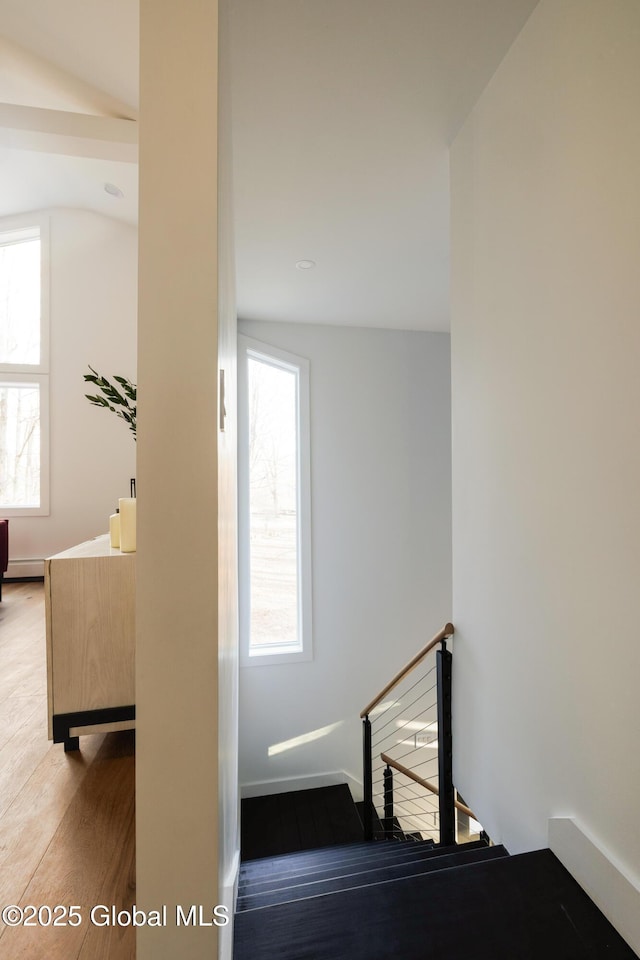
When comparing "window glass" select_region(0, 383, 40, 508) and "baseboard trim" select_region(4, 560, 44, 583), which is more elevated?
"window glass" select_region(0, 383, 40, 508)

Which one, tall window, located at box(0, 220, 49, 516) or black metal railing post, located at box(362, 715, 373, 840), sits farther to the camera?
tall window, located at box(0, 220, 49, 516)

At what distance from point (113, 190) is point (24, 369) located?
1873 mm

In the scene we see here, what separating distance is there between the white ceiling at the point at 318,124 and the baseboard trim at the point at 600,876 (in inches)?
96.7

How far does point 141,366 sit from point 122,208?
485cm

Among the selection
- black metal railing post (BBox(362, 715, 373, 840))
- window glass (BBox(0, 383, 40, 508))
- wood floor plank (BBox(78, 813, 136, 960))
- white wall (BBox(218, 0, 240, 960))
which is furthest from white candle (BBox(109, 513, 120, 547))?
window glass (BBox(0, 383, 40, 508))

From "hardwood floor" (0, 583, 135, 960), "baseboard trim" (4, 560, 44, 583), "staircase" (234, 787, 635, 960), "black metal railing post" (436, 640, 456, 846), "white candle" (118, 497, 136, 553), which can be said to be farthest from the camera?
"baseboard trim" (4, 560, 44, 583)

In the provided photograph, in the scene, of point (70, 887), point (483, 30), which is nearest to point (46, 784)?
point (70, 887)

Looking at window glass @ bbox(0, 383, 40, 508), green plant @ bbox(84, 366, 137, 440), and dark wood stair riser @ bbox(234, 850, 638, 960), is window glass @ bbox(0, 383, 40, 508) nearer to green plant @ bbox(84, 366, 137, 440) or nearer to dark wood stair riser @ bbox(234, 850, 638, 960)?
green plant @ bbox(84, 366, 137, 440)

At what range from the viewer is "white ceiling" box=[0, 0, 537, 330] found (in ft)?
5.37

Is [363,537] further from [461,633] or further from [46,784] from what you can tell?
[46,784]

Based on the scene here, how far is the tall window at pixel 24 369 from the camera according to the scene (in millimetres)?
4824

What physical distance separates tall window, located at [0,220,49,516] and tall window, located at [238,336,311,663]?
78.3 inches

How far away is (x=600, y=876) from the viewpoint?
1.29m

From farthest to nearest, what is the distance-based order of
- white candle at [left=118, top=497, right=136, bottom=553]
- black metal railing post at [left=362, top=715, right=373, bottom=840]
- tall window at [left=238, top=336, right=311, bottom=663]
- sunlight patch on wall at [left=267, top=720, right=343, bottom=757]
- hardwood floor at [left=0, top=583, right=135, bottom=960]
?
tall window at [left=238, top=336, right=311, bottom=663], sunlight patch on wall at [left=267, top=720, right=343, bottom=757], black metal railing post at [left=362, top=715, right=373, bottom=840], white candle at [left=118, top=497, right=136, bottom=553], hardwood floor at [left=0, top=583, right=135, bottom=960]
